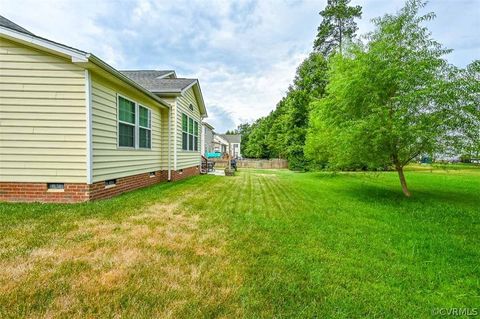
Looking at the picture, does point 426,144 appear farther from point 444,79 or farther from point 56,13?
point 56,13

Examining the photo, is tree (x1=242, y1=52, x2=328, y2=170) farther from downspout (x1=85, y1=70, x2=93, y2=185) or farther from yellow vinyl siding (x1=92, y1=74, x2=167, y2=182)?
downspout (x1=85, y1=70, x2=93, y2=185)

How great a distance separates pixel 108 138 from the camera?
6.24m

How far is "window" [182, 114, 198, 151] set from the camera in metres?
11.5

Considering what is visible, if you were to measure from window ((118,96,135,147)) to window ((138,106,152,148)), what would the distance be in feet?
1.51

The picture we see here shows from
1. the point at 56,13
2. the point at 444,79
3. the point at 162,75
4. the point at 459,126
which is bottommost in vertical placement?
the point at 459,126

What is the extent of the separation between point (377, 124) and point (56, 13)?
1289 centimetres

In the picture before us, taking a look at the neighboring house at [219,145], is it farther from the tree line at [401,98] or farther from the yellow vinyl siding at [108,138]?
the tree line at [401,98]

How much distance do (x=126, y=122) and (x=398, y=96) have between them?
26.6 ft

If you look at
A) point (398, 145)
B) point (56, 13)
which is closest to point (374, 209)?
point (398, 145)

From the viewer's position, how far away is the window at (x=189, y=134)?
11.5 m

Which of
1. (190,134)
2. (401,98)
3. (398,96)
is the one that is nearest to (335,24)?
(190,134)

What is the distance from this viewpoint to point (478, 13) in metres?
8.00

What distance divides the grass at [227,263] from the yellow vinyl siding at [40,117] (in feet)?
3.01

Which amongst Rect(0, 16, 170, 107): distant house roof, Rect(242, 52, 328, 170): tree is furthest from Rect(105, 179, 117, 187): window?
Rect(242, 52, 328, 170): tree
